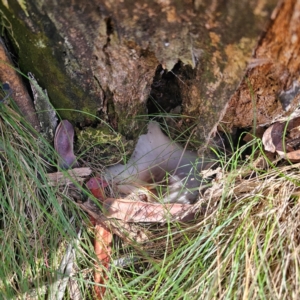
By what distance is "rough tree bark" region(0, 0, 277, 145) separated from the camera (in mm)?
725

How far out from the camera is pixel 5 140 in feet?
3.52

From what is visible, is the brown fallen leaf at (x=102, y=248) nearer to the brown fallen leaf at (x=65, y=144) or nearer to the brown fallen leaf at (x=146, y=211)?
the brown fallen leaf at (x=146, y=211)

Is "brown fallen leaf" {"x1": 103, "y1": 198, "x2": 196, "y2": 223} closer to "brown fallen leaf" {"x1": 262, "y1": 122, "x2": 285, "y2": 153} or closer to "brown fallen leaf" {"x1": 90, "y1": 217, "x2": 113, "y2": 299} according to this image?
"brown fallen leaf" {"x1": 90, "y1": 217, "x2": 113, "y2": 299}

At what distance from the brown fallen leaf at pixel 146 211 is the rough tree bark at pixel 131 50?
233mm

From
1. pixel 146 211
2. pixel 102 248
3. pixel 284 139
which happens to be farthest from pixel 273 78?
pixel 102 248

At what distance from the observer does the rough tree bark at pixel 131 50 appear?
2.38 feet

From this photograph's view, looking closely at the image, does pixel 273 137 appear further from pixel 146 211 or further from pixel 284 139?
pixel 146 211

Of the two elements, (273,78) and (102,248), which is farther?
(102,248)

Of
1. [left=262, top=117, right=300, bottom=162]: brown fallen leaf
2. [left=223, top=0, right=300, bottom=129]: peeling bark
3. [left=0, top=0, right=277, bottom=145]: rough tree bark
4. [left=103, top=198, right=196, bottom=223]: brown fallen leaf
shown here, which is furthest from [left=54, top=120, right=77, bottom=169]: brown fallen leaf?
[left=262, top=117, right=300, bottom=162]: brown fallen leaf

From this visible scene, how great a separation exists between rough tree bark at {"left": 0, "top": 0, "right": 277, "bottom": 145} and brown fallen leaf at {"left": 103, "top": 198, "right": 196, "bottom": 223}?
233mm

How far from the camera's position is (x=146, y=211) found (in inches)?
45.6

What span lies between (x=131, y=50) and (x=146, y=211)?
0.53 m

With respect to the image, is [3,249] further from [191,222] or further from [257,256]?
[257,256]

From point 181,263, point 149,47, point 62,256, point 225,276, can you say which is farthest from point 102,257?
point 149,47
